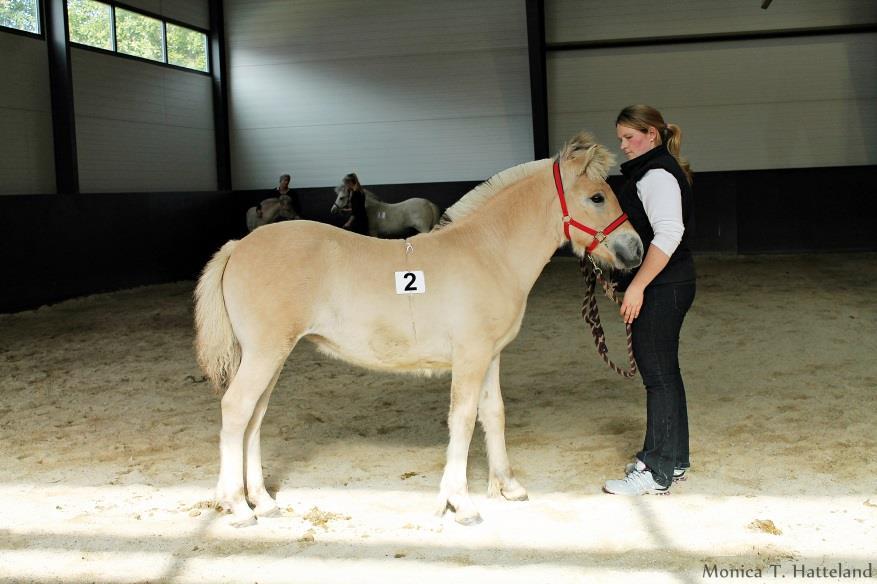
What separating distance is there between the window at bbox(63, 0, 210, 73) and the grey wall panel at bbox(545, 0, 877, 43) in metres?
6.72

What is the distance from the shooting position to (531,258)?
379 centimetres

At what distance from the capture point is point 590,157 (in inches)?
143

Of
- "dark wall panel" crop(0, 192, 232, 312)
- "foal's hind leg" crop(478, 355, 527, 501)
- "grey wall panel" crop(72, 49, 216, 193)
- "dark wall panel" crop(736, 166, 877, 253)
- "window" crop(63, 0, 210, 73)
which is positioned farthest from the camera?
"dark wall panel" crop(736, 166, 877, 253)

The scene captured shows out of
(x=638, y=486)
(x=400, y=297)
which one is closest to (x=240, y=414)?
(x=400, y=297)

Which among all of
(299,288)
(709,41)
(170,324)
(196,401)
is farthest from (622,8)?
(299,288)

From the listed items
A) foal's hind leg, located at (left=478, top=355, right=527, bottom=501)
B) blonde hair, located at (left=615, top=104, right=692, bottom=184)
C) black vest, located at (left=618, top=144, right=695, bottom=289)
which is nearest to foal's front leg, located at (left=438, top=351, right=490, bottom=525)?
foal's hind leg, located at (left=478, top=355, right=527, bottom=501)

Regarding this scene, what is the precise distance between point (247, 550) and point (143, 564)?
15.8 inches

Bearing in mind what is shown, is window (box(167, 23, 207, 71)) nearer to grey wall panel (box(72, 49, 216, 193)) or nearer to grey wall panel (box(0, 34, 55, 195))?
grey wall panel (box(72, 49, 216, 193))

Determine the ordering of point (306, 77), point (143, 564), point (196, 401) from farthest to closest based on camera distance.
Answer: point (306, 77)
point (196, 401)
point (143, 564)

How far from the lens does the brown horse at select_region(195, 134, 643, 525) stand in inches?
143

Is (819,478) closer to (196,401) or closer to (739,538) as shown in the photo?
(739,538)

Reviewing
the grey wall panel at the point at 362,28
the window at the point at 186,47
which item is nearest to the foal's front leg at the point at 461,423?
the grey wall panel at the point at 362,28

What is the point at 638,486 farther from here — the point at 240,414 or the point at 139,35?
the point at 139,35

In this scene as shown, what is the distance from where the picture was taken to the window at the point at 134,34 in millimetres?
12680
